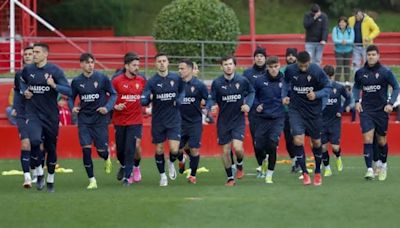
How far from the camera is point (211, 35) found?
105 ft

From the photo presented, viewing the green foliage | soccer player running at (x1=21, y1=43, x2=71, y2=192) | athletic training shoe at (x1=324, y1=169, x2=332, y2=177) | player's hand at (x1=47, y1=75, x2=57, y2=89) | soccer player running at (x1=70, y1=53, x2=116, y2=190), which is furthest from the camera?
the green foliage

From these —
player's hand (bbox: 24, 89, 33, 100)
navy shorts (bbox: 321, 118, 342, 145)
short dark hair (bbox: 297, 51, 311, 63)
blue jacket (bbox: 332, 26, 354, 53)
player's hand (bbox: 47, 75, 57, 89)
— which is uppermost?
blue jacket (bbox: 332, 26, 354, 53)

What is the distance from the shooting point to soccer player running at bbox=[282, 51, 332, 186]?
1914cm

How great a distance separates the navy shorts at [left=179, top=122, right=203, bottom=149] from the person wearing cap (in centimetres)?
1008

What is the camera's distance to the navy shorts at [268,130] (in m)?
20.1

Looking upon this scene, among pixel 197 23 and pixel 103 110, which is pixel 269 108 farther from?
pixel 197 23

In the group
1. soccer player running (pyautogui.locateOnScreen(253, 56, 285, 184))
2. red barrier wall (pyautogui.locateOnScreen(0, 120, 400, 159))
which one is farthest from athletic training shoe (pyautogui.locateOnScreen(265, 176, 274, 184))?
red barrier wall (pyautogui.locateOnScreen(0, 120, 400, 159))

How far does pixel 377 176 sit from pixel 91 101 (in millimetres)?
5247

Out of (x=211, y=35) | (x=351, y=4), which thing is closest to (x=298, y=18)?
(x=351, y=4)

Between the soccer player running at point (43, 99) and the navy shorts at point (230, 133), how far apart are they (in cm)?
280

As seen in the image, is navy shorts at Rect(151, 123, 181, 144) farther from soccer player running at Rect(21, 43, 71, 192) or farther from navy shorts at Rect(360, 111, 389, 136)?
navy shorts at Rect(360, 111, 389, 136)

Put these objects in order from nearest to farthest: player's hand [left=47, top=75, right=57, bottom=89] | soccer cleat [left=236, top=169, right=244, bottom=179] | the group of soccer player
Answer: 1. player's hand [left=47, top=75, right=57, bottom=89]
2. the group of soccer player
3. soccer cleat [left=236, top=169, right=244, bottom=179]

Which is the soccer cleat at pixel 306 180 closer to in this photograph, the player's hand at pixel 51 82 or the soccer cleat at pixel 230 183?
the soccer cleat at pixel 230 183

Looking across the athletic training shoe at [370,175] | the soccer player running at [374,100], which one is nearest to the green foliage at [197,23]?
the soccer player running at [374,100]
